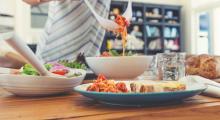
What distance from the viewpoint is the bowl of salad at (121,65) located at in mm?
869

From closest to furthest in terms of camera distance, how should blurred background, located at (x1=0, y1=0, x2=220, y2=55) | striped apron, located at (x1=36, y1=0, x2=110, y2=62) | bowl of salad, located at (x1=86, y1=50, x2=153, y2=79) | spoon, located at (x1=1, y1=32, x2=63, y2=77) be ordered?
spoon, located at (x1=1, y1=32, x2=63, y2=77) → bowl of salad, located at (x1=86, y1=50, x2=153, y2=79) → striped apron, located at (x1=36, y1=0, x2=110, y2=62) → blurred background, located at (x1=0, y1=0, x2=220, y2=55)

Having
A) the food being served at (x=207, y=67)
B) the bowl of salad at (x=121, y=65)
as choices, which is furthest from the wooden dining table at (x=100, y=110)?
the food being served at (x=207, y=67)

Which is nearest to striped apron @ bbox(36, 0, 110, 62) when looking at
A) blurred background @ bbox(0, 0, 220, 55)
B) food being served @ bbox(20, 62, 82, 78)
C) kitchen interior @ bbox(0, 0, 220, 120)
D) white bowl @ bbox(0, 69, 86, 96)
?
kitchen interior @ bbox(0, 0, 220, 120)

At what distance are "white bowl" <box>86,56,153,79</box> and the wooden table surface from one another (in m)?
0.28

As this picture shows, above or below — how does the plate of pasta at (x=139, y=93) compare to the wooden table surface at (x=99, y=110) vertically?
above

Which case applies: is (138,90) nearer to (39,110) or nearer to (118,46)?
(39,110)

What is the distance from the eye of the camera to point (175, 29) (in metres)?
5.78

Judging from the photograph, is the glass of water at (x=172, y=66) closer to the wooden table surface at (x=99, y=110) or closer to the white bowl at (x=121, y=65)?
the white bowl at (x=121, y=65)

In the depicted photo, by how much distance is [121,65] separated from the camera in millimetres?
877

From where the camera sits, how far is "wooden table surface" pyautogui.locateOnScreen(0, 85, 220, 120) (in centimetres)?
47

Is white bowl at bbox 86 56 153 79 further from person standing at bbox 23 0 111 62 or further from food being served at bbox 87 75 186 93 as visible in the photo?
person standing at bbox 23 0 111 62

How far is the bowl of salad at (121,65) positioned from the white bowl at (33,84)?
205mm

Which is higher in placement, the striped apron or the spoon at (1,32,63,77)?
the striped apron

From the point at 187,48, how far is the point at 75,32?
476cm
